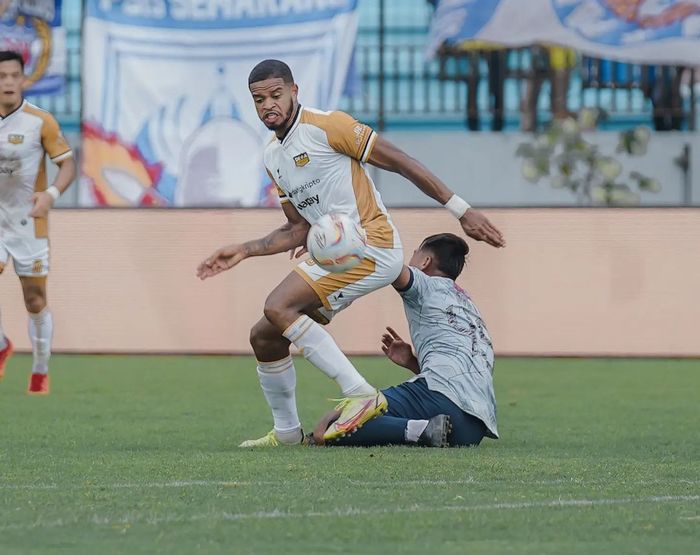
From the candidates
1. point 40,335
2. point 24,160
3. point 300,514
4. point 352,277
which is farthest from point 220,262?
point 40,335

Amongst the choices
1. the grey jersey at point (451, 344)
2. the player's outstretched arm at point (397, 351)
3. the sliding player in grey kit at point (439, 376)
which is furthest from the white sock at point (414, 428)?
the player's outstretched arm at point (397, 351)

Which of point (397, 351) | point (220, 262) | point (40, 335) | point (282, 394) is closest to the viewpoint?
point (220, 262)

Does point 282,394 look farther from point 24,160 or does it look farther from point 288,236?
point 24,160

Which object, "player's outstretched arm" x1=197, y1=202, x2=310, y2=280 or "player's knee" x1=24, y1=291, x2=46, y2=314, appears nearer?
"player's outstretched arm" x1=197, y1=202, x2=310, y2=280

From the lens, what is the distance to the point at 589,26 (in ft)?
61.1

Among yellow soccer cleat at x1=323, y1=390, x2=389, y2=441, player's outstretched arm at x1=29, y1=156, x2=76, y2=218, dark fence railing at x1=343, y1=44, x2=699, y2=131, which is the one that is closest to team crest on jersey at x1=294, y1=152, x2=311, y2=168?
yellow soccer cleat at x1=323, y1=390, x2=389, y2=441

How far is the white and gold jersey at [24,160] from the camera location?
11.3 meters

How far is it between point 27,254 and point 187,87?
7.65 metres

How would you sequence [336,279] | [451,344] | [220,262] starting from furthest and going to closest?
[451,344], [336,279], [220,262]

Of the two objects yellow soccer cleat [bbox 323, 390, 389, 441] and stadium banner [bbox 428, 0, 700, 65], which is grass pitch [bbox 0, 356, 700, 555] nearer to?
yellow soccer cleat [bbox 323, 390, 389, 441]

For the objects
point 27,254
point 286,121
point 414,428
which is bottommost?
point 414,428

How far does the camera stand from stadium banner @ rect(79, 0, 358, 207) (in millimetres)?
18703

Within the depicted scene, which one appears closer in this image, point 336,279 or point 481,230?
point 481,230

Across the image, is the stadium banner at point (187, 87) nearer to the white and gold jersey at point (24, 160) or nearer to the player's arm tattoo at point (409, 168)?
the white and gold jersey at point (24, 160)
